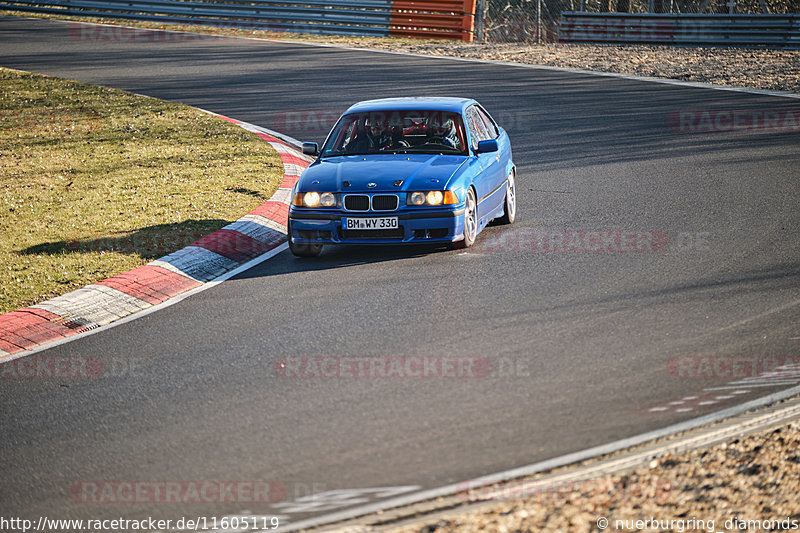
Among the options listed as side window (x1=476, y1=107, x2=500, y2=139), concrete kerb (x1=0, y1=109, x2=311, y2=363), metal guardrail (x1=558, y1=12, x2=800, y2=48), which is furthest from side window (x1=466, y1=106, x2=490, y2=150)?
metal guardrail (x1=558, y1=12, x2=800, y2=48)

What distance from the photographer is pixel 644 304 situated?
7.73m

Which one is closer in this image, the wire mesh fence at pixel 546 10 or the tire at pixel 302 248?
the tire at pixel 302 248

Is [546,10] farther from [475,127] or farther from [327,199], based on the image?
[327,199]

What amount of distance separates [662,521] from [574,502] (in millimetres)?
418

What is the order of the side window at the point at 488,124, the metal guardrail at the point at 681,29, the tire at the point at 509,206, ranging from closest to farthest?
the tire at the point at 509,206, the side window at the point at 488,124, the metal guardrail at the point at 681,29

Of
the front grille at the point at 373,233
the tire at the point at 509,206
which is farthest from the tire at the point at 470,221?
the tire at the point at 509,206

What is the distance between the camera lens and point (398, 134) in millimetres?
10531

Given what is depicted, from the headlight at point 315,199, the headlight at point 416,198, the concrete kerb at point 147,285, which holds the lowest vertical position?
the concrete kerb at point 147,285

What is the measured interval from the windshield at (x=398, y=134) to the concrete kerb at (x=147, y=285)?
3.92 ft

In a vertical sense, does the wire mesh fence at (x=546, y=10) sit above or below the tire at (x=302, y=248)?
above

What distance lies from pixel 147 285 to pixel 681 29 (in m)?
22.4

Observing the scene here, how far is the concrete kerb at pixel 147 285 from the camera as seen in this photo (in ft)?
24.5

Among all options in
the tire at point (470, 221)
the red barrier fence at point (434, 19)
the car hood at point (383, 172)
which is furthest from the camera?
the red barrier fence at point (434, 19)

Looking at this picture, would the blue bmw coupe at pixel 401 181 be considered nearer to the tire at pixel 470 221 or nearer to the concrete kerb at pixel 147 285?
the tire at pixel 470 221
